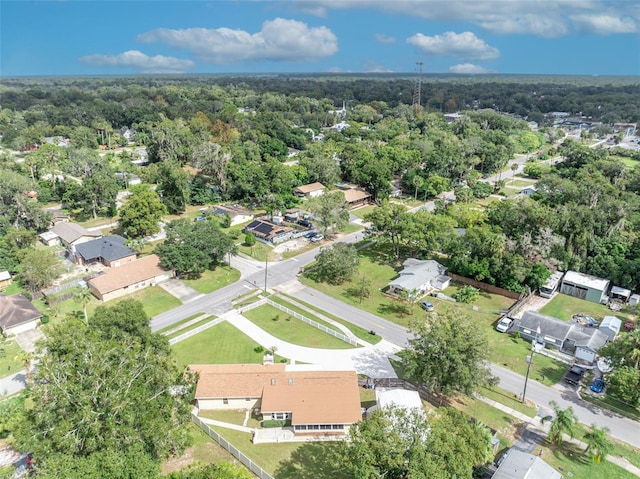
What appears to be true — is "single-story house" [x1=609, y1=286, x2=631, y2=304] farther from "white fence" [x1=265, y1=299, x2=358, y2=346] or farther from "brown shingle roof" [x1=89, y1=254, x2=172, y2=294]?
"brown shingle roof" [x1=89, y1=254, x2=172, y2=294]

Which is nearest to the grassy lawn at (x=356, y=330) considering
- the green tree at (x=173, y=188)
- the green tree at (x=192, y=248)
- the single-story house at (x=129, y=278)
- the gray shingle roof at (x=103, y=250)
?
the green tree at (x=192, y=248)

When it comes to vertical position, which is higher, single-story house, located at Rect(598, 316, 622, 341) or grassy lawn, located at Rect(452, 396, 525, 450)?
single-story house, located at Rect(598, 316, 622, 341)

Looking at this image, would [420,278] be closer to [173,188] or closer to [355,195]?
[355,195]

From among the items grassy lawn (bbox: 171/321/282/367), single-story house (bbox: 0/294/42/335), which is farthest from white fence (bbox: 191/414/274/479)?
single-story house (bbox: 0/294/42/335)

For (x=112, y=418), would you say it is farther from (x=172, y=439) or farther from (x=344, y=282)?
(x=344, y=282)

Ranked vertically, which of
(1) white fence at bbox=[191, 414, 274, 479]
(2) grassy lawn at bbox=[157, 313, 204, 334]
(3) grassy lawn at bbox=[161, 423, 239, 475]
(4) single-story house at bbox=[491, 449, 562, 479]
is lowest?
(3) grassy lawn at bbox=[161, 423, 239, 475]

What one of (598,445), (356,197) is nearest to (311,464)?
(598,445)

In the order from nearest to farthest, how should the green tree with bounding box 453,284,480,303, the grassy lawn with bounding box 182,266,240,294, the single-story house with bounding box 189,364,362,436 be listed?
the single-story house with bounding box 189,364,362,436 < the green tree with bounding box 453,284,480,303 < the grassy lawn with bounding box 182,266,240,294
